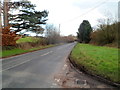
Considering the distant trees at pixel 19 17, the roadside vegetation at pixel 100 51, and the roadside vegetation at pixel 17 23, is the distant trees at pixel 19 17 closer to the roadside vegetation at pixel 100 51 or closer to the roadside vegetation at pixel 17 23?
the roadside vegetation at pixel 17 23

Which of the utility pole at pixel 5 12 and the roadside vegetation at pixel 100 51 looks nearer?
the roadside vegetation at pixel 100 51

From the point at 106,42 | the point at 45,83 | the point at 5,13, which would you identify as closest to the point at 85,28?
the point at 106,42

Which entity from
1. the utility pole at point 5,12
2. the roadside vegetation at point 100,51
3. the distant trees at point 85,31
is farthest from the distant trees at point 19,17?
the distant trees at point 85,31

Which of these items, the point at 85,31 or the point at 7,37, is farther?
the point at 85,31

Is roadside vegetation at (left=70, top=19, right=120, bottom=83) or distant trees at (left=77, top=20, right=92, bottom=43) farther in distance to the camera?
distant trees at (left=77, top=20, right=92, bottom=43)

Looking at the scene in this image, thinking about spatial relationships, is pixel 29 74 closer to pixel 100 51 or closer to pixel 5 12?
pixel 100 51

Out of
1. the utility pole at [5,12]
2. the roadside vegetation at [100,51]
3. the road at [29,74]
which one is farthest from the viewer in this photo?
the utility pole at [5,12]

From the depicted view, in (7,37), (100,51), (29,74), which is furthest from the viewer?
(7,37)

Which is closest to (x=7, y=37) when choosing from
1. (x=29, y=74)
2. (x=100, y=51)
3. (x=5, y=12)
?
(x=5, y=12)

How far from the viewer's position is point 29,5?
24812 millimetres

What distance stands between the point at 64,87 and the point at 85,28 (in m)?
54.7

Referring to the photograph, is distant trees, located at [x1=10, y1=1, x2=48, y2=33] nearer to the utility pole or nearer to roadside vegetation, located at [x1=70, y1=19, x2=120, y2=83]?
the utility pole

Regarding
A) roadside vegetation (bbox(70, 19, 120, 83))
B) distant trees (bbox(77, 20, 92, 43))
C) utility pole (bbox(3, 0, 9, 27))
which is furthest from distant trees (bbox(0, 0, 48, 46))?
distant trees (bbox(77, 20, 92, 43))

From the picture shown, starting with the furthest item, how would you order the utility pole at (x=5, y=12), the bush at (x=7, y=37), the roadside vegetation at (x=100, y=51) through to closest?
1. the utility pole at (x=5, y=12)
2. the bush at (x=7, y=37)
3. the roadside vegetation at (x=100, y=51)
